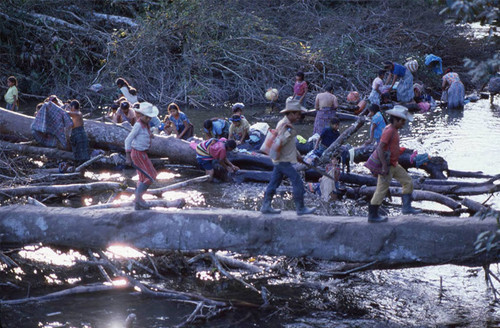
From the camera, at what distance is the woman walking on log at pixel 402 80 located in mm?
15638

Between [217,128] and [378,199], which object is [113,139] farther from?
[378,199]

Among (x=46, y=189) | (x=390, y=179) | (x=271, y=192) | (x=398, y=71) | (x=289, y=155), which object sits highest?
(x=398, y=71)

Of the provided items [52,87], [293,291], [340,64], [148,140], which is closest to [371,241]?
[293,291]

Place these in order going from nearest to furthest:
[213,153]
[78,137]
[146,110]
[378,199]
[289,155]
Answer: [378,199]
[289,155]
[146,110]
[213,153]
[78,137]

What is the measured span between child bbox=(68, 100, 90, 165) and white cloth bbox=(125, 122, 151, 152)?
179 inches

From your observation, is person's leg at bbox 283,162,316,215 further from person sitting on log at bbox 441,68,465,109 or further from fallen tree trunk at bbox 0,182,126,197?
person sitting on log at bbox 441,68,465,109

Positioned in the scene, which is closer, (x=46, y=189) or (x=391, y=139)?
(x=391, y=139)

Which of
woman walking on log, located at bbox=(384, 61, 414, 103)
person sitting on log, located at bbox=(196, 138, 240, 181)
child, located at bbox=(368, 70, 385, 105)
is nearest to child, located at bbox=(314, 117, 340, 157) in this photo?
person sitting on log, located at bbox=(196, 138, 240, 181)

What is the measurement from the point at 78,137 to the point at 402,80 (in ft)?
28.9

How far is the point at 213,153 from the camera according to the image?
10680 mm

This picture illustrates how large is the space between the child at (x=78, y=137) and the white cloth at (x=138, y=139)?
4543 mm

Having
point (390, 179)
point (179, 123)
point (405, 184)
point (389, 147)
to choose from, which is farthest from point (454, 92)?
point (389, 147)

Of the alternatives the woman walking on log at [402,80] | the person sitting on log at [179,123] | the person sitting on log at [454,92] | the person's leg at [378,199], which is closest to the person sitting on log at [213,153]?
the person sitting on log at [179,123]

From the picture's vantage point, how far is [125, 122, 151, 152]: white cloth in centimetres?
716
